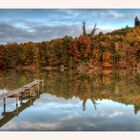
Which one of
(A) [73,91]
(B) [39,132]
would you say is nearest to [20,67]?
(A) [73,91]

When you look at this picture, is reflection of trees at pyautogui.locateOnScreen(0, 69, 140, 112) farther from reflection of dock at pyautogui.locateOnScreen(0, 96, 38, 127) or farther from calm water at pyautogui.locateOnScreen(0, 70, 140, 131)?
reflection of dock at pyautogui.locateOnScreen(0, 96, 38, 127)

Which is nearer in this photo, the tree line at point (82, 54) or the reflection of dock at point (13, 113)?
the reflection of dock at point (13, 113)

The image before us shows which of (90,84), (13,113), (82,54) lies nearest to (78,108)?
(13,113)

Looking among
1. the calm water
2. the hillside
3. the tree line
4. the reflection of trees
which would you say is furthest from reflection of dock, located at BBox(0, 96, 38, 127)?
the hillside

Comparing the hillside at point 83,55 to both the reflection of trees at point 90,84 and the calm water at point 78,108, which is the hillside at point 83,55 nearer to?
the reflection of trees at point 90,84

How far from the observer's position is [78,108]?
29.4ft

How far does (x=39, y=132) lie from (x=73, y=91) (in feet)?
13.9

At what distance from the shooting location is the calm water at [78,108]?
7406mm

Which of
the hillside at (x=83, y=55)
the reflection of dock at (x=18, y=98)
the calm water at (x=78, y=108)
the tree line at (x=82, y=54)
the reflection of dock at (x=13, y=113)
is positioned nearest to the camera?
the calm water at (x=78, y=108)

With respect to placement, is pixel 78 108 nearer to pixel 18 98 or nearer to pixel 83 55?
pixel 18 98

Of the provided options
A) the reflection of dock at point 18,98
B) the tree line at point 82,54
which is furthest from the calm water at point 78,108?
the tree line at point 82,54

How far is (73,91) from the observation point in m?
11.1
